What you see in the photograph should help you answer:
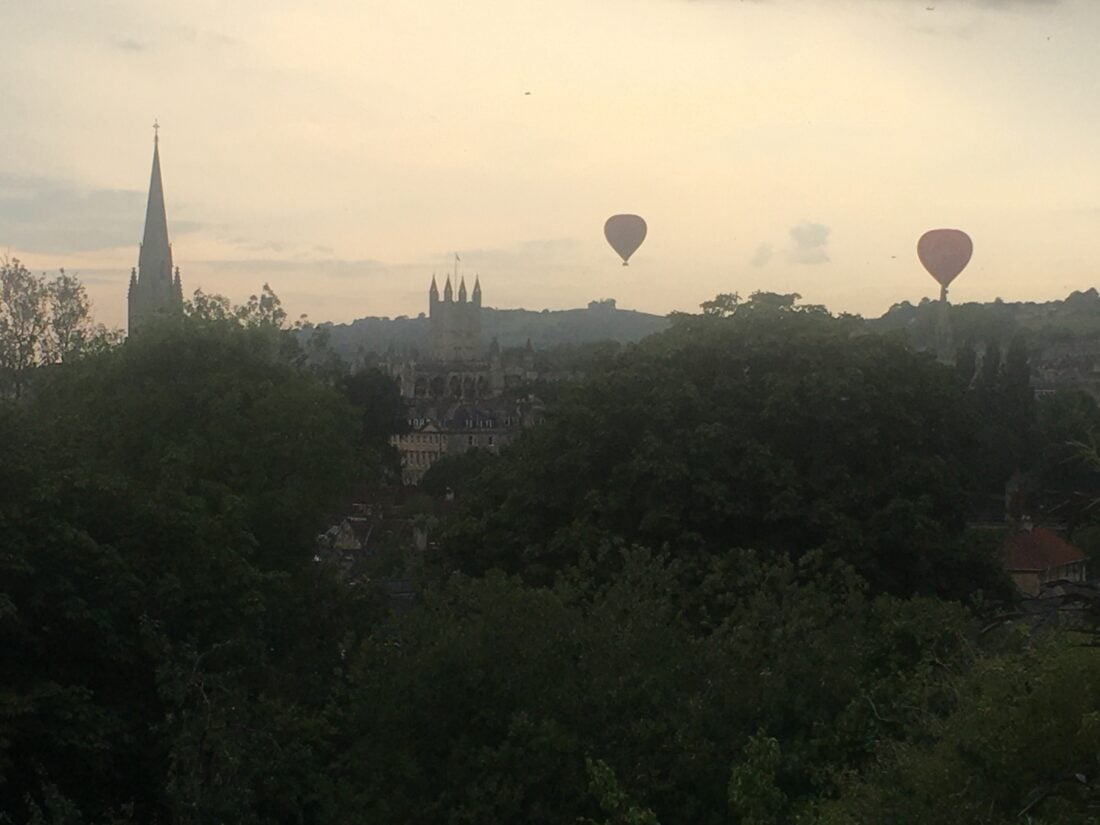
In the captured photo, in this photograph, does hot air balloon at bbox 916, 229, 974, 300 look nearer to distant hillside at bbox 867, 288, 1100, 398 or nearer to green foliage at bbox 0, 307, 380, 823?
green foliage at bbox 0, 307, 380, 823

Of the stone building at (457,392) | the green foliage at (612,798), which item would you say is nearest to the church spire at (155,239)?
the stone building at (457,392)

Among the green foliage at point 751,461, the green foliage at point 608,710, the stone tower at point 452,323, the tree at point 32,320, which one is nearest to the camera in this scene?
the green foliage at point 608,710

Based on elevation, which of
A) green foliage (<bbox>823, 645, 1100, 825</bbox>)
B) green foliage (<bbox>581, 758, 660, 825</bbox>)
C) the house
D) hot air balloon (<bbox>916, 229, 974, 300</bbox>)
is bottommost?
the house

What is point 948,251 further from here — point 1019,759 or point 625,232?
point 1019,759

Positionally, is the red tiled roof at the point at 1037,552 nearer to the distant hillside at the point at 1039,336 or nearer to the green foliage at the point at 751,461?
the green foliage at the point at 751,461

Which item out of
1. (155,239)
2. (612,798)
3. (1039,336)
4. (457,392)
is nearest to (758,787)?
(612,798)

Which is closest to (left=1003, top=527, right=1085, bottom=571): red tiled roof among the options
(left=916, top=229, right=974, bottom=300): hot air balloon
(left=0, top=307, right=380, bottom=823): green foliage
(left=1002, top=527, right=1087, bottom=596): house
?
(left=1002, top=527, right=1087, bottom=596): house
